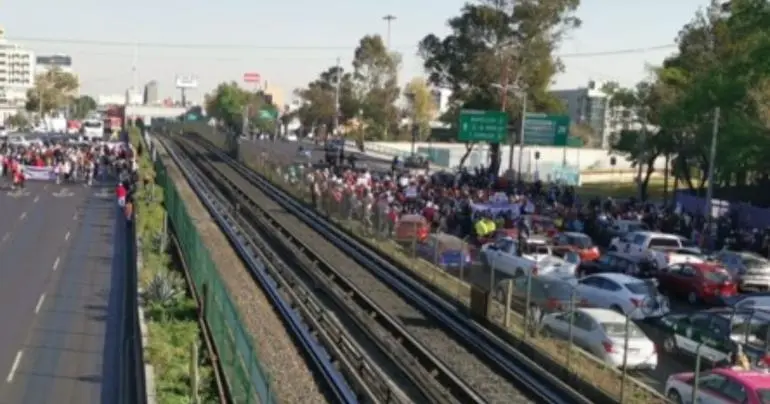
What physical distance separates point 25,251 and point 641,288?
17015 mm

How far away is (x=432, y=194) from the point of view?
4125cm

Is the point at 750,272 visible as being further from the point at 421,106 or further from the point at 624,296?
the point at 421,106

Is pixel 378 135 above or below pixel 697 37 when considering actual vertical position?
below

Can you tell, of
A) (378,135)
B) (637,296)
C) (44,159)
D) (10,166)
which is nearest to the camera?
(637,296)

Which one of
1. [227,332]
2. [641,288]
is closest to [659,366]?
[641,288]

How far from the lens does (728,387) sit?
565 inches

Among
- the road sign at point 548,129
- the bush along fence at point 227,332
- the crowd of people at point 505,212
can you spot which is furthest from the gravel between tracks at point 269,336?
the road sign at point 548,129

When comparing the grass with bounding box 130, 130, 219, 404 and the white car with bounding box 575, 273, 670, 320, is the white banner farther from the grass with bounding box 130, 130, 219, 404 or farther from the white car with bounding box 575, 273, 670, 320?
the white car with bounding box 575, 273, 670, 320

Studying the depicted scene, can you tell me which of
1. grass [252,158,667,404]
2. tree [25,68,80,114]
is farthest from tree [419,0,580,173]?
tree [25,68,80,114]

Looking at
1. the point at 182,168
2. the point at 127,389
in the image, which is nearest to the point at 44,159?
the point at 182,168

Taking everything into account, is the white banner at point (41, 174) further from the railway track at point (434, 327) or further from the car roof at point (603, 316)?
the car roof at point (603, 316)

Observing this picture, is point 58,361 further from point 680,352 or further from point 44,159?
point 44,159

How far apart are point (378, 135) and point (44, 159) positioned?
232 ft

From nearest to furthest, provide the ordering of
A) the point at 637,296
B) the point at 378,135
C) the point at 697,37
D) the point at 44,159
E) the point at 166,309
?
1. the point at 166,309
2. the point at 637,296
3. the point at 44,159
4. the point at 697,37
5. the point at 378,135
